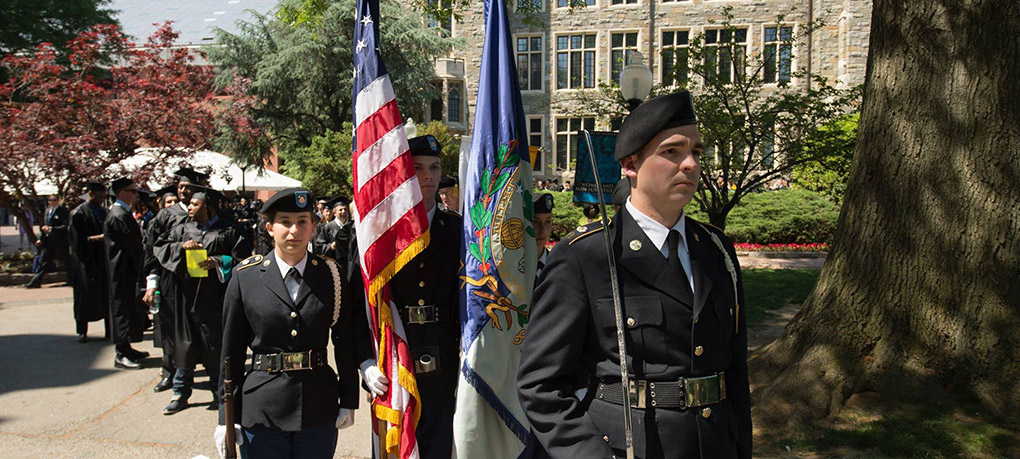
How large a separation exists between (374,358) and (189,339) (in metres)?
3.70

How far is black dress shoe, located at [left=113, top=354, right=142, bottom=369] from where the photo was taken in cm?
833

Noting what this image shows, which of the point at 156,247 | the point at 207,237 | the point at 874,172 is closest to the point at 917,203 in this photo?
the point at 874,172

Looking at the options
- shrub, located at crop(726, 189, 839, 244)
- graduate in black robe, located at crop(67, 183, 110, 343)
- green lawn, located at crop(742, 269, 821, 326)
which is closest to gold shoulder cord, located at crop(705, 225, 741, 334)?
green lawn, located at crop(742, 269, 821, 326)

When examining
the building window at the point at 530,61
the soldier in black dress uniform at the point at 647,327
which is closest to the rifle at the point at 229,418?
the soldier in black dress uniform at the point at 647,327

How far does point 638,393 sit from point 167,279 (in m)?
6.13

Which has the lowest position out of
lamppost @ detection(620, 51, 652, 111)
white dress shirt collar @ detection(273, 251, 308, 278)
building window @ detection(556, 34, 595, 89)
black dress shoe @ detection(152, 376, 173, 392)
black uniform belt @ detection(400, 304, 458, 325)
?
black dress shoe @ detection(152, 376, 173, 392)

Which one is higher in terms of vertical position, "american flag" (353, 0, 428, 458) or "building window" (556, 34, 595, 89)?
"building window" (556, 34, 595, 89)

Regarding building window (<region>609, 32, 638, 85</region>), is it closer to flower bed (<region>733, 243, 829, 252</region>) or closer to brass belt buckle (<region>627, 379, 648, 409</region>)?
flower bed (<region>733, 243, 829, 252</region>)

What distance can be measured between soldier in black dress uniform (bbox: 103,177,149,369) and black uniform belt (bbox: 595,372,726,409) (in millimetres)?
7832

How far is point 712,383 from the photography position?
236 cm

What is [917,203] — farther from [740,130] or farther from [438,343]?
[740,130]

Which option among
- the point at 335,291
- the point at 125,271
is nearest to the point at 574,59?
the point at 125,271

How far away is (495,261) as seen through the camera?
13.3 ft

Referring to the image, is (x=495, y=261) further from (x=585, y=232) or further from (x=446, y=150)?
(x=446, y=150)
